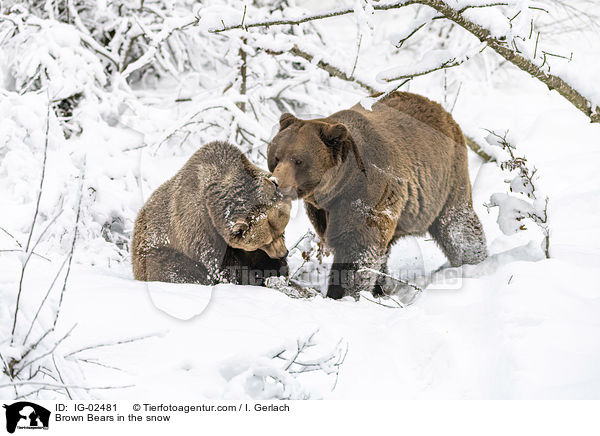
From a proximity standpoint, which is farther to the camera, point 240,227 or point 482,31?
point 240,227

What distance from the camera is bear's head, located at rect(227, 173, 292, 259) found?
3.16m

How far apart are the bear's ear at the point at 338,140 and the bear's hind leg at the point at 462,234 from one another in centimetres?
103

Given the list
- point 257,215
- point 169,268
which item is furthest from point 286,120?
point 169,268

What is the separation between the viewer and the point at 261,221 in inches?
125

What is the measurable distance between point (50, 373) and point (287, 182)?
1626 millimetres

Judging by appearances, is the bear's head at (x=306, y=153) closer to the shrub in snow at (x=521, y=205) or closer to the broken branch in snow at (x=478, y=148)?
the shrub in snow at (x=521, y=205)

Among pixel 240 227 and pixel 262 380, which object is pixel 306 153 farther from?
pixel 262 380

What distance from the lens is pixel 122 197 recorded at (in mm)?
5184

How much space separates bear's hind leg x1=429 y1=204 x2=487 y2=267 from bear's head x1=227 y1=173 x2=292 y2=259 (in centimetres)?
138

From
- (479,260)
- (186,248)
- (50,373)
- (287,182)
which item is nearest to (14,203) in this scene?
(186,248)

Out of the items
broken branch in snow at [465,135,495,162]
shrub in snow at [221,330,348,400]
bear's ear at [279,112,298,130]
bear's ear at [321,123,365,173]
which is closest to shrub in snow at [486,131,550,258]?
bear's ear at [321,123,365,173]

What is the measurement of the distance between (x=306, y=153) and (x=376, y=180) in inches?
22.7

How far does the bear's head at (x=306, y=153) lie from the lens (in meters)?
3.19

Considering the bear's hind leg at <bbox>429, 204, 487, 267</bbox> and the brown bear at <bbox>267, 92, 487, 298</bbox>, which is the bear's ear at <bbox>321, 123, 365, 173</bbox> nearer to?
the brown bear at <bbox>267, 92, 487, 298</bbox>
